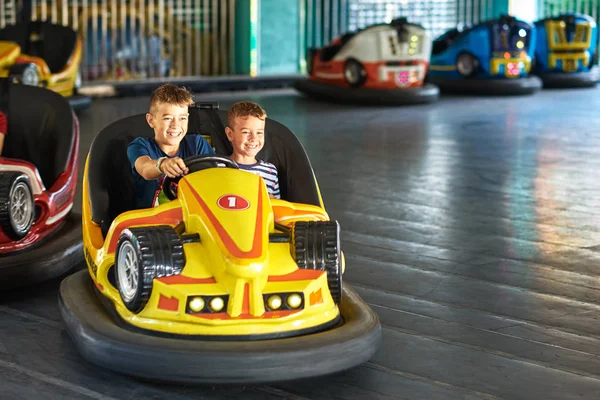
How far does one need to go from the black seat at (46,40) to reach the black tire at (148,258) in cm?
461

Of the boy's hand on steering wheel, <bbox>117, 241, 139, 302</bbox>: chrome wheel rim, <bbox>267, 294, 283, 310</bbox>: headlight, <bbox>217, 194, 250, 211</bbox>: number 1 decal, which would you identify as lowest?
<bbox>267, 294, 283, 310</bbox>: headlight

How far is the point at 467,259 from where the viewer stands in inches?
110

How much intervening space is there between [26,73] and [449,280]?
370 cm

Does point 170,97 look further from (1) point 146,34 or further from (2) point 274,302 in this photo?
(1) point 146,34

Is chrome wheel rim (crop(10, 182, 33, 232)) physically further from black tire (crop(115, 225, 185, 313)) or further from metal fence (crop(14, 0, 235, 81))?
metal fence (crop(14, 0, 235, 81))

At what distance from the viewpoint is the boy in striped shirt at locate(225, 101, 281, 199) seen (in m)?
2.18

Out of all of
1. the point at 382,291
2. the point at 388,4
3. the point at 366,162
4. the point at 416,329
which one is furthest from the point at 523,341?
the point at 388,4

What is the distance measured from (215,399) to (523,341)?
0.70m

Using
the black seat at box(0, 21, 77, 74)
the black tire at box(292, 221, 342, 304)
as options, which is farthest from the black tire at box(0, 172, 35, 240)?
the black seat at box(0, 21, 77, 74)

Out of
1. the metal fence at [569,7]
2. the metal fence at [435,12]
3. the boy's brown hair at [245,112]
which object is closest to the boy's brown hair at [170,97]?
the boy's brown hair at [245,112]

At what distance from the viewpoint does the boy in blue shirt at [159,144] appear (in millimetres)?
2109

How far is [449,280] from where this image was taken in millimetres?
2578

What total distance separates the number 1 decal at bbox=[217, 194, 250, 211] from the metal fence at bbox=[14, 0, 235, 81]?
21.7 feet

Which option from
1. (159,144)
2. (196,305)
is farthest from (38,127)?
(196,305)
